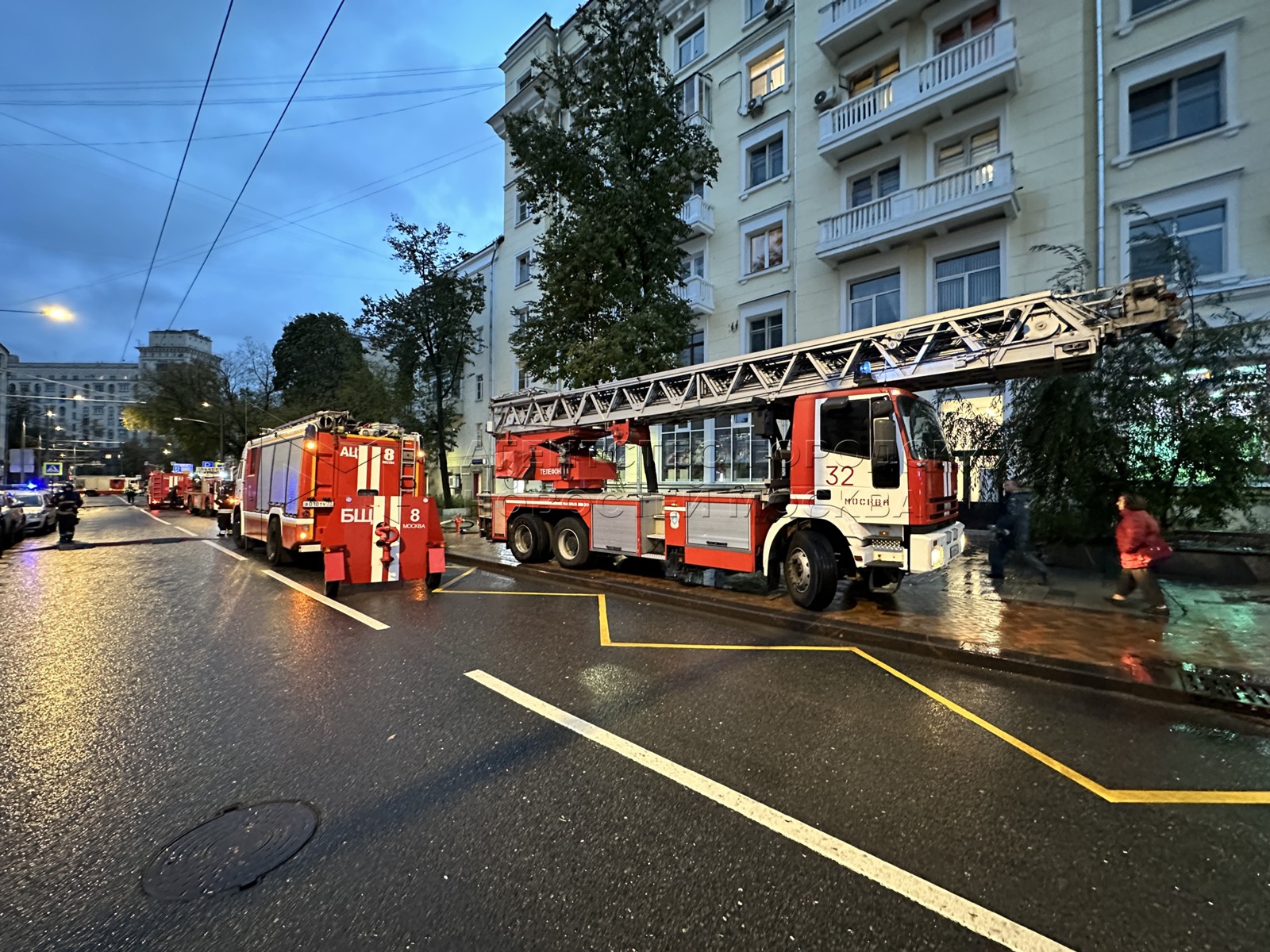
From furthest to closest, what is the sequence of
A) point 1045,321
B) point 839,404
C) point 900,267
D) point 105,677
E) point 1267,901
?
point 900,267 < point 839,404 < point 1045,321 < point 105,677 < point 1267,901

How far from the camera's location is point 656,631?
694 centimetres

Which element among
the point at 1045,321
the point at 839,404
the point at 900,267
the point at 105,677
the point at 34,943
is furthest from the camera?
the point at 900,267

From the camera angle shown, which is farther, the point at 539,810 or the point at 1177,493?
the point at 1177,493

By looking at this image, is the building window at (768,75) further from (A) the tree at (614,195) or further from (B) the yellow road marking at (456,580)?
(B) the yellow road marking at (456,580)

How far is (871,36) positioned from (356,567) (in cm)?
1978

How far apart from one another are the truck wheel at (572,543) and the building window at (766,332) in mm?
10772

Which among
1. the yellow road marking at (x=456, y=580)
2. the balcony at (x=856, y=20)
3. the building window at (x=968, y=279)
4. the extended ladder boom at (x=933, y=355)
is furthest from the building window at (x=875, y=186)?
the yellow road marking at (x=456, y=580)

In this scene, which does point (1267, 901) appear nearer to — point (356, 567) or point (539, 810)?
point (539, 810)

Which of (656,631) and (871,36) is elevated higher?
(871,36)

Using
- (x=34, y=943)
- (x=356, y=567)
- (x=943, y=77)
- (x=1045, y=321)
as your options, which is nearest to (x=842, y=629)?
(x=1045, y=321)

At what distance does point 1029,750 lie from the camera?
12.7 ft

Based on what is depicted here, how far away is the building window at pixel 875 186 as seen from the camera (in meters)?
17.4

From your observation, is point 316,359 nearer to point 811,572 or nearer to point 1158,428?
point 811,572

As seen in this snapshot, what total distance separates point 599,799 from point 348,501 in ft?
24.2
